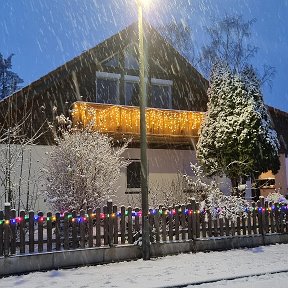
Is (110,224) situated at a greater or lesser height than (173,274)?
greater

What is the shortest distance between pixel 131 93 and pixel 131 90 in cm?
15

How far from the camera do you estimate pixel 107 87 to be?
2031 cm

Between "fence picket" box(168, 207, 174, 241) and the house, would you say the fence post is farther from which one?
the house

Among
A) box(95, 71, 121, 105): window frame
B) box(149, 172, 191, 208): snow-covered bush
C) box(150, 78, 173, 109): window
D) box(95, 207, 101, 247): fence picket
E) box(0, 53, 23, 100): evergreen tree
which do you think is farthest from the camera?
box(0, 53, 23, 100): evergreen tree

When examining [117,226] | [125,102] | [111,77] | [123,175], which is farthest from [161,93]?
[117,226]

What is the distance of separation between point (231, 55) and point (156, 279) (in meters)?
24.2

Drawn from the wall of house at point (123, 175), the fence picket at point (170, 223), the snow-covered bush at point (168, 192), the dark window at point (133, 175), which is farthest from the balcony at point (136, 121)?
the fence picket at point (170, 223)

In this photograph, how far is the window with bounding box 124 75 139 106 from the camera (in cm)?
2075

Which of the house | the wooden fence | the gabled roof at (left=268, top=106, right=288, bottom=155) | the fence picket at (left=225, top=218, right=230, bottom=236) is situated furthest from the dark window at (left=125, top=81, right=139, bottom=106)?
the fence picket at (left=225, top=218, right=230, bottom=236)

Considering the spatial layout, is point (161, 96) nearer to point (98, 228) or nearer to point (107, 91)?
point (107, 91)

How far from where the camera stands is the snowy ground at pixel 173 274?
8453mm

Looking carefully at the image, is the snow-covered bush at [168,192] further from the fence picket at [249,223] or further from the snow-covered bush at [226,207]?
the fence picket at [249,223]

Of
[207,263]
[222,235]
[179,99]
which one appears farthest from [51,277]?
[179,99]

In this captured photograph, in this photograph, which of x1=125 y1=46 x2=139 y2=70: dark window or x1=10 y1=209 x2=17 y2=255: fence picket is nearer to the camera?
x1=10 y1=209 x2=17 y2=255: fence picket
